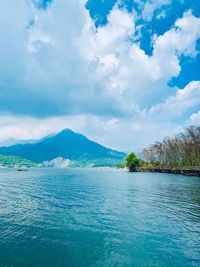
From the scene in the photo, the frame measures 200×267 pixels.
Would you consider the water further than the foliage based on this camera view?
No

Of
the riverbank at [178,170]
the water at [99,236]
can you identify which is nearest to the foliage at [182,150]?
the riverbank at [178,170]

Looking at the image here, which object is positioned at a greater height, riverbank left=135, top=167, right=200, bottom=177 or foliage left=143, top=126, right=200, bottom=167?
foliage left=143, top=126, right=200, bottom=167

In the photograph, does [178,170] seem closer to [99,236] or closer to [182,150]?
[182,150]

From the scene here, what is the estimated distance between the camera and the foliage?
474 feet

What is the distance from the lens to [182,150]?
16600cm

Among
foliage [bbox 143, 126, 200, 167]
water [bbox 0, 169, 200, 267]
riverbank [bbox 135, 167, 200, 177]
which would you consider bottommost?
water [bbox 0, 169, 200, 267]

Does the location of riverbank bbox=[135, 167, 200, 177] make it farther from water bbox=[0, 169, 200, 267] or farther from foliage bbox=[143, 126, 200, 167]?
water bbox=[0, 169, 200, 267]

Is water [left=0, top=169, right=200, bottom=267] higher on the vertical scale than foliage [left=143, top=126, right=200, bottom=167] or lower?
lower

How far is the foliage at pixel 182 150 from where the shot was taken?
144462 millimetres

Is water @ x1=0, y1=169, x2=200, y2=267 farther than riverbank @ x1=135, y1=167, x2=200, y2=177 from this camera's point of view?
No

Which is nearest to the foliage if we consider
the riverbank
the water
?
the riverbank

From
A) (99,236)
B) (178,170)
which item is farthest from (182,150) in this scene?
(99,236)

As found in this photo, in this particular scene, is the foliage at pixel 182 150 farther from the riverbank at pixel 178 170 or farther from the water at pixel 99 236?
the water at pixel 99 236

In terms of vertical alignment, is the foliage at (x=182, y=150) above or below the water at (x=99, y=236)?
above
